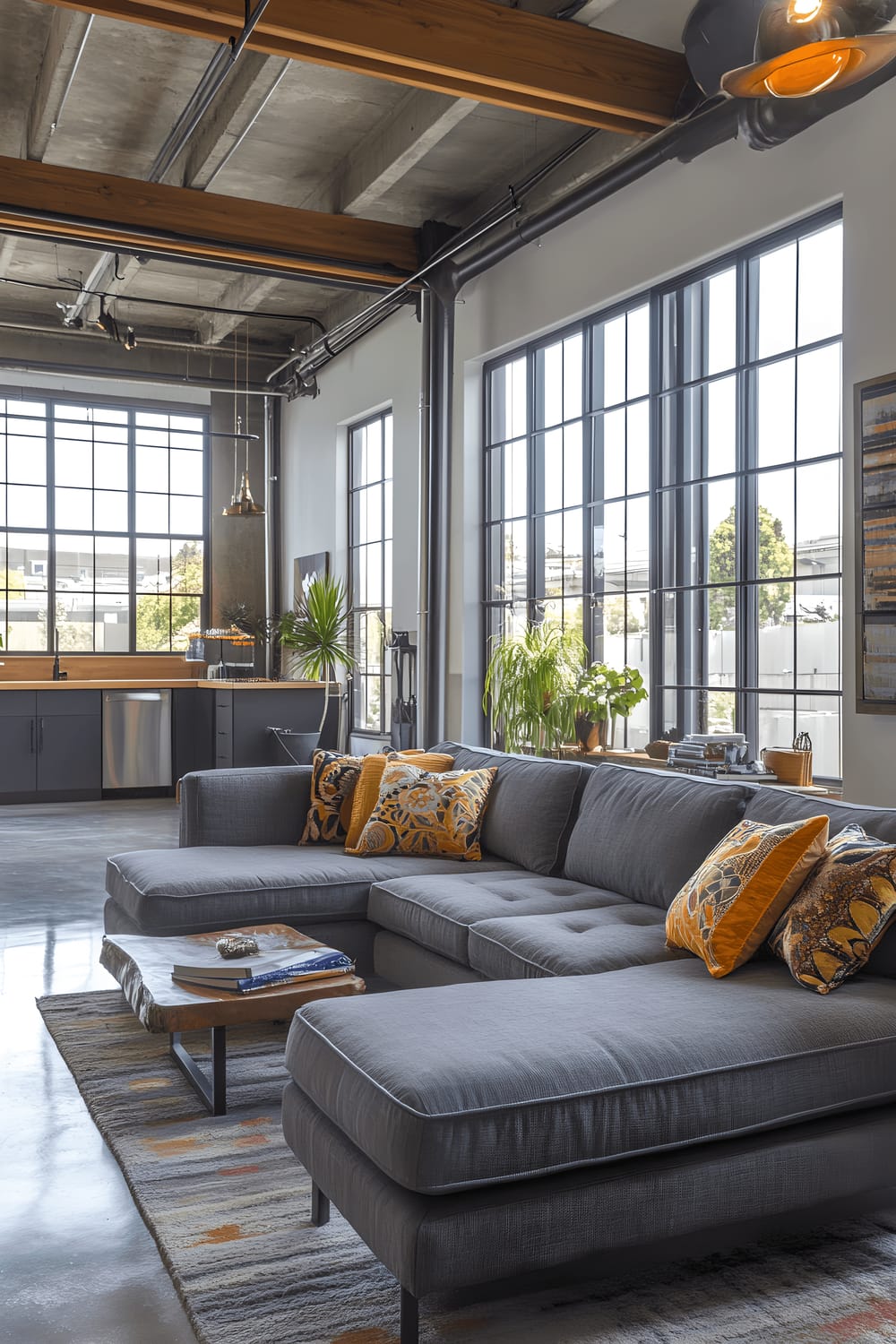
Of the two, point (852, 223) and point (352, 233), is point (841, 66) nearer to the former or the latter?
point (852, 223)

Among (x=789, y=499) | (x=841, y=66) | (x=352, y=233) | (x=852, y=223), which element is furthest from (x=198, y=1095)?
(x=352, y=233)

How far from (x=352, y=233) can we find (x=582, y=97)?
104 inches

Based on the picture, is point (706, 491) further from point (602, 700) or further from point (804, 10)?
point (804, 10)

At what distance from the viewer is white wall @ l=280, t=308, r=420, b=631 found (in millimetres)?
8656

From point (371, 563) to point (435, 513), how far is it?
2.41m

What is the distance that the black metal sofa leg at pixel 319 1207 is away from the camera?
7.72ft

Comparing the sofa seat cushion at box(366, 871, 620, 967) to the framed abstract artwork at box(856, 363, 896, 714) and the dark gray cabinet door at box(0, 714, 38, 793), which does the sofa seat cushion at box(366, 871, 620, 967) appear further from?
the dark gray cabinet door at box(0, 714, 38, 793)

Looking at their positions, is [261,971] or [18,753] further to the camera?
[18,753]

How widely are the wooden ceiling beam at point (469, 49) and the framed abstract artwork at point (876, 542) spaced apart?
1.74 metres

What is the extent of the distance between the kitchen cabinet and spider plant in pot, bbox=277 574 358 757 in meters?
1.71

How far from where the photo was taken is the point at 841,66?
236 cm

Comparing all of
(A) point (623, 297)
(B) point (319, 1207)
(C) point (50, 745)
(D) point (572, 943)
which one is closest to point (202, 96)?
(A) point (623, 297)

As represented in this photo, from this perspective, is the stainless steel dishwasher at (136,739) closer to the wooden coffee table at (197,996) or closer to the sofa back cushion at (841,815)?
the wooden coffee table at (197,996)

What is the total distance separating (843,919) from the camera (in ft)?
8.32
